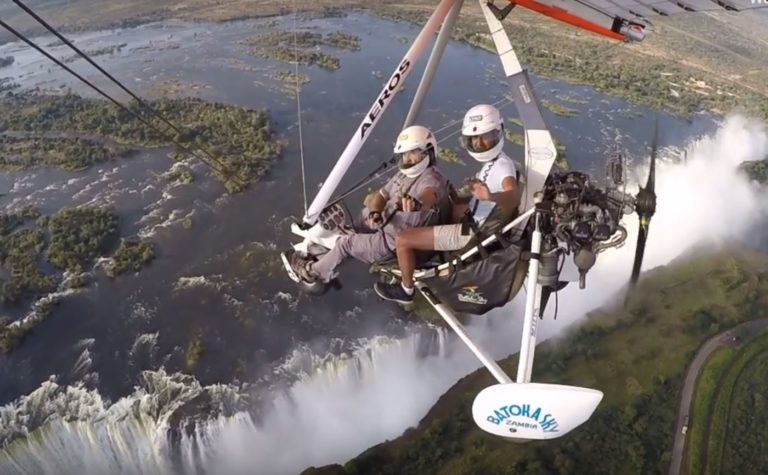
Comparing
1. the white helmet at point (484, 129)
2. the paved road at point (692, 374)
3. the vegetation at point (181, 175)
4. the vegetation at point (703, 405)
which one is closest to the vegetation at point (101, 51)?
the vegetation at point (181, 175)

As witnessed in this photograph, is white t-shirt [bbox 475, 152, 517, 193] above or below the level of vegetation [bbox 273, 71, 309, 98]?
above

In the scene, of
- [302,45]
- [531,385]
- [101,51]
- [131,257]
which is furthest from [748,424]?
[101,51]

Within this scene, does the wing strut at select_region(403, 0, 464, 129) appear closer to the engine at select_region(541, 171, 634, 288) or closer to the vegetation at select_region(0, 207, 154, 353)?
the engine at select_region(541, 171, 634, 288)

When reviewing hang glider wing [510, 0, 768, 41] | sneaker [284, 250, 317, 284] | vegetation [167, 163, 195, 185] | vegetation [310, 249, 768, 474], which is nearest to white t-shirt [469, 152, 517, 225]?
sneaker [284, 250, 317, 284]

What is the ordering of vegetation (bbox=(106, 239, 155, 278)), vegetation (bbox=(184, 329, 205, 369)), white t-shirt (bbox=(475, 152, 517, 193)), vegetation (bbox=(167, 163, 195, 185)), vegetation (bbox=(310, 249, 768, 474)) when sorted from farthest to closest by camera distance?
vegetation (bbox=(167, 163, 195, 185)), vegetation (bbox=(106, 239, 155, 278)), vegetation (bbox=(310, 249, 768, 474)), vegetation (bbox=(184, 329, 205, 369)), white t-shirt (bbox=(475, 152, 517, 193))

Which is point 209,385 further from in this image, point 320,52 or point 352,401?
point 320,52
